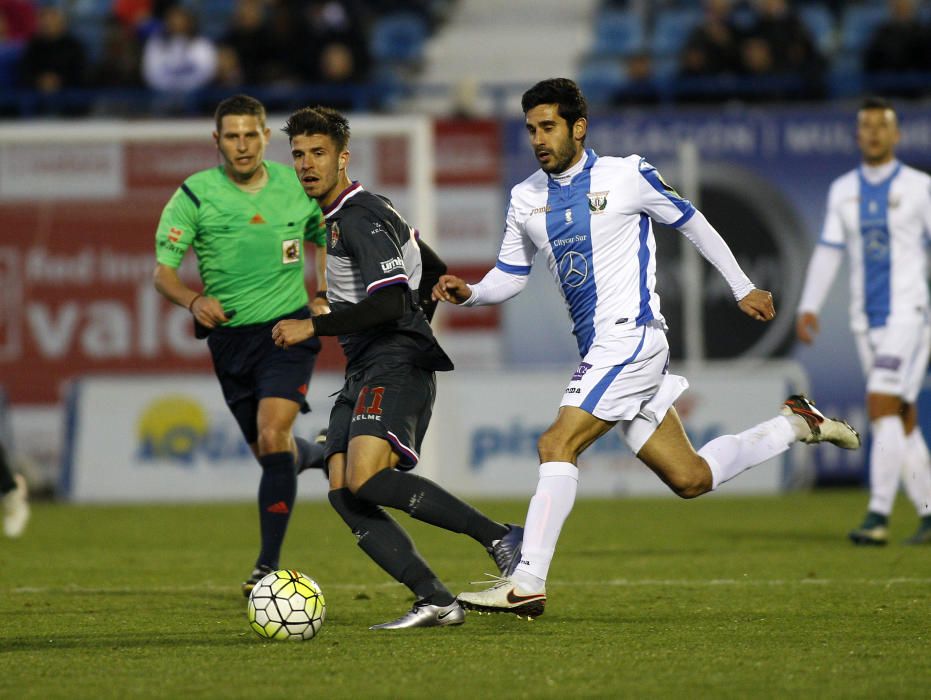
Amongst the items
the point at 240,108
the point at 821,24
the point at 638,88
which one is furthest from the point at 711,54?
the point at 240,108

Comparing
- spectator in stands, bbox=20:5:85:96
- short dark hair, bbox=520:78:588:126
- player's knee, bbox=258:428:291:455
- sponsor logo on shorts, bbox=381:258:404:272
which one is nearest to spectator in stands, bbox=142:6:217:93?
spectator in stands, bbox=20:5:85:96

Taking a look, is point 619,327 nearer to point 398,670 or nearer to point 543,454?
point 543,454

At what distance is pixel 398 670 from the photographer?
5.43 m

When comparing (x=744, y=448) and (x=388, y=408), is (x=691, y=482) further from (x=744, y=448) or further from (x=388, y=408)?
(x=388, y=408)

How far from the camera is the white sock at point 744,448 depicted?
713 centimetres

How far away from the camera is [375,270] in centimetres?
642

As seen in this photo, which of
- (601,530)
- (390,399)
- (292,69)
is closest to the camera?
Answer: (390,399)

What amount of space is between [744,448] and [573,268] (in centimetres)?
124

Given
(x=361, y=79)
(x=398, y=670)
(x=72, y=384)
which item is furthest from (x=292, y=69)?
(x=398, y=670)

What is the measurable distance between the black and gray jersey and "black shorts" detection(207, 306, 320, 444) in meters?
1.11

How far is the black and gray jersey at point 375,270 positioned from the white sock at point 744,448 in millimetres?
1312

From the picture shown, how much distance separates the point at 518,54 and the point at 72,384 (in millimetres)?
7530

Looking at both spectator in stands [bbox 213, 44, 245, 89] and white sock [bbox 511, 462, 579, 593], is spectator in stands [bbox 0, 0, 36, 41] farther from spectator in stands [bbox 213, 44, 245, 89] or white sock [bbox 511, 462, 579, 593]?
white sock [bbox 511, 462, 579, 593]

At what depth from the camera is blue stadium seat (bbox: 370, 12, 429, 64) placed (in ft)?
64.6
